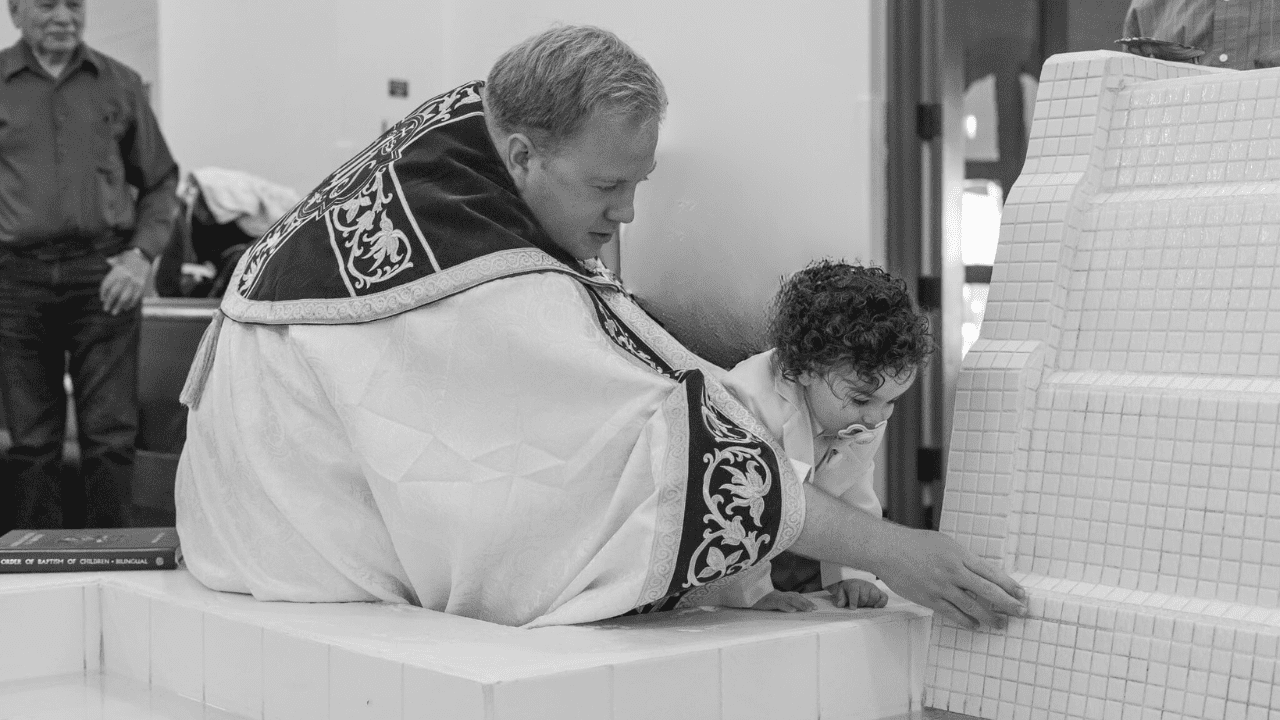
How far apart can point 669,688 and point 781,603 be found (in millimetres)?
411

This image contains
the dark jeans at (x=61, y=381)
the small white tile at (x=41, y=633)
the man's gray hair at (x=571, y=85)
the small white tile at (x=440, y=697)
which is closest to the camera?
the small white tile at (x=440, y=697)

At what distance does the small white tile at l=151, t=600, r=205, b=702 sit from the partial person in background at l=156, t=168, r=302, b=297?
378cm

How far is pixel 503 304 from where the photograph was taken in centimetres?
207

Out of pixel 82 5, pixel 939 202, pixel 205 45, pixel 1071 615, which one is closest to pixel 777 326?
pixel 1071 615

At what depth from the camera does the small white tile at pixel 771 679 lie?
1.96 meters

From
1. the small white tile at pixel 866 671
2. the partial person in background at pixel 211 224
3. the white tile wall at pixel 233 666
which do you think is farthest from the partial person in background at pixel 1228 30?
the partial person in background at pixel 211 224

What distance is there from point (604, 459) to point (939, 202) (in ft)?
6.16

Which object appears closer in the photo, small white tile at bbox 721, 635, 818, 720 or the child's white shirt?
small white tile at bbox 721, 635, 818, 720

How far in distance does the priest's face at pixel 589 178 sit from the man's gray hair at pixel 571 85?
0.02m

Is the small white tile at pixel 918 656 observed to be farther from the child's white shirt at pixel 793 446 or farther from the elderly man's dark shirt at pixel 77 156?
the elderly man's dark shirt at pixel 77 156

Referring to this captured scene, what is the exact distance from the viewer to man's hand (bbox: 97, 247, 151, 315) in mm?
4094

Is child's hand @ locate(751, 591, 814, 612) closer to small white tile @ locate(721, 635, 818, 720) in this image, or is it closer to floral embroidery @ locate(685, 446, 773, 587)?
small white tile @ locate(721, 635, 818, 720)

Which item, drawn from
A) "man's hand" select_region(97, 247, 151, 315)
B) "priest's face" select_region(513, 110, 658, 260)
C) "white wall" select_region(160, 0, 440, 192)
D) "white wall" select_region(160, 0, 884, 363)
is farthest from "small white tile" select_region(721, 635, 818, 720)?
"white wall" select_region(160, 0, 440, 192)

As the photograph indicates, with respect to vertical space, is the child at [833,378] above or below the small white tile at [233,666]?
above
